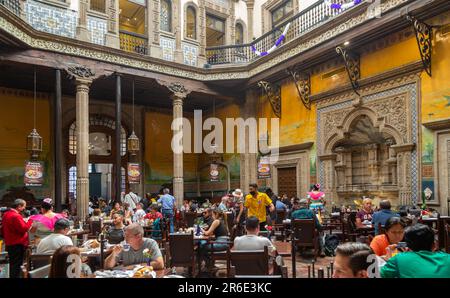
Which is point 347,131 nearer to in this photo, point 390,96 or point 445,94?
point 390,96

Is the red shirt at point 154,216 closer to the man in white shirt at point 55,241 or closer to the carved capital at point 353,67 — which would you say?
the man in white shirt at point 55,241

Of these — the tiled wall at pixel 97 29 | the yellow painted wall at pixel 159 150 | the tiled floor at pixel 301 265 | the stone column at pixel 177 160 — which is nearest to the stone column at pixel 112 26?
the tiled wall at pixel 97 29

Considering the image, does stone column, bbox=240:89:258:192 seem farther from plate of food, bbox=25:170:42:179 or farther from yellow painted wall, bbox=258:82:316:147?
plate of food, bbox=25:170:42:179

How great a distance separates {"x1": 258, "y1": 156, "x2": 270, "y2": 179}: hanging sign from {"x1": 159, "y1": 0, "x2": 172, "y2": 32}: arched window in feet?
21.8

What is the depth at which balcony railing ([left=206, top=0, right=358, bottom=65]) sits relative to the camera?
1202 centimetres

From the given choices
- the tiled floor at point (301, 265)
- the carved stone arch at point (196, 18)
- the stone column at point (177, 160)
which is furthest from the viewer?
the carved stone arch at point (196, 18)

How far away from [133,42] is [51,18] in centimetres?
295

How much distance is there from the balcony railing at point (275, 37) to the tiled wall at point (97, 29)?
14.8ft

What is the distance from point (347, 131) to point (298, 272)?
6580mm

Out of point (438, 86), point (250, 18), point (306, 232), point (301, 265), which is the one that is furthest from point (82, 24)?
point (438, 86)

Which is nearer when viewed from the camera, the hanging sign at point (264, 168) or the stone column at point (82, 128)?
the stone column at point (82, 128)

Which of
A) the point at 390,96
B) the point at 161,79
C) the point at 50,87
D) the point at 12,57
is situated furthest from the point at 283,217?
the point at 50,87

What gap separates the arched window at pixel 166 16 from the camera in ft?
49.4

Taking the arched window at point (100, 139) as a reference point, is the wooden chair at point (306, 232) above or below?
below
